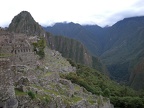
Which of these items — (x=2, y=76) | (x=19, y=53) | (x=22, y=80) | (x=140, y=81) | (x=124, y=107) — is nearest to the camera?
(x=2, y=76)

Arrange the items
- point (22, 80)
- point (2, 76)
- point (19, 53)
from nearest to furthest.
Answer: point (2, 76)
point (22, 80)
point (19, 53)

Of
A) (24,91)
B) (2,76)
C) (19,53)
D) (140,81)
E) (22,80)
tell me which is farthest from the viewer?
(140,81)

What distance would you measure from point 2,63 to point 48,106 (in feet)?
23.1

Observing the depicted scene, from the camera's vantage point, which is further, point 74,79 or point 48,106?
point 74,79

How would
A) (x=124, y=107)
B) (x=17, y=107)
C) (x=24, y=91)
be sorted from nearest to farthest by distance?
(x=17, y=107)
(x=24, y=91)
(x=124, y=107)

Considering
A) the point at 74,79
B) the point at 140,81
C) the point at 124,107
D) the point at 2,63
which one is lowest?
the point at 140,81

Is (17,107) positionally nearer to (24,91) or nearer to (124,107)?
(24,91)

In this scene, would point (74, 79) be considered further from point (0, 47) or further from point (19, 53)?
point (0, 47)

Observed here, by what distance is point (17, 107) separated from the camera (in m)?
19.1

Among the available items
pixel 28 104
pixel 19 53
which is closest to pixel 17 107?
pixel 28 104

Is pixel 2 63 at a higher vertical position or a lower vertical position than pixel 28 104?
higher

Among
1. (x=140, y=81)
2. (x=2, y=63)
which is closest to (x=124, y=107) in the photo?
(x=2, y=63)

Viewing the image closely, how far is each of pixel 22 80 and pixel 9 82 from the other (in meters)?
8.35

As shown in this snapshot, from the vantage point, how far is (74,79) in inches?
2008
